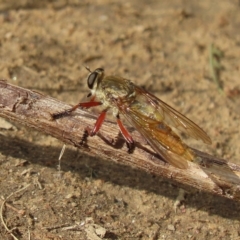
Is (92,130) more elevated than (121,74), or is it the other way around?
(121,74)

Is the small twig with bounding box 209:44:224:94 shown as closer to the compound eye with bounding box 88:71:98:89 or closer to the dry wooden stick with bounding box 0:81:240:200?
the compound eye with bounding box 88:71:98:89

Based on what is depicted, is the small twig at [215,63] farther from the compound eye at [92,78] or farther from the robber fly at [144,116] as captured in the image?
the compound eye at [92,78]

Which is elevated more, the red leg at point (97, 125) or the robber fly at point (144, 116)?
the robber fly at point (144, 116)

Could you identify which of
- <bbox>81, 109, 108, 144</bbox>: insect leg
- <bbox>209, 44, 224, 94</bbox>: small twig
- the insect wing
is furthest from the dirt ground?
<bbox>81, 109, 108, 144</bbox>: insect leg

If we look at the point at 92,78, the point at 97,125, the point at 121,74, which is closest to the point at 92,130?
the point at 97,125

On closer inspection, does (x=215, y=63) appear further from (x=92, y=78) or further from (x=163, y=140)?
(x=163, y=140)

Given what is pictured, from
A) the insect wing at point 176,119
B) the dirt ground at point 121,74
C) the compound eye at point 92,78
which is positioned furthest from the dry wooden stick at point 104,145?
the compound eye at point 92,78
